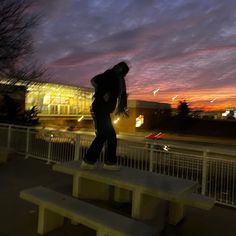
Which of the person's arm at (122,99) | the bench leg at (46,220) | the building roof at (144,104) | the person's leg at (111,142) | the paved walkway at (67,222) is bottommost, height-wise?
the paved walkway at (67,222)

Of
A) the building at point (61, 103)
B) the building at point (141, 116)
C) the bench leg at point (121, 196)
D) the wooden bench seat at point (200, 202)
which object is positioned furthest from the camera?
the building at point (61, 103)

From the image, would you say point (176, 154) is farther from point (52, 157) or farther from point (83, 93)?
point (83, 93)

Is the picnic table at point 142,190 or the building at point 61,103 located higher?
the building at point 61,103

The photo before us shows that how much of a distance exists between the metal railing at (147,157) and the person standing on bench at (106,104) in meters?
2.48

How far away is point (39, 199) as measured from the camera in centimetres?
430

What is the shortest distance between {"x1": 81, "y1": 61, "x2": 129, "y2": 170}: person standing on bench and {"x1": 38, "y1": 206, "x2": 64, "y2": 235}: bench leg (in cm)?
83

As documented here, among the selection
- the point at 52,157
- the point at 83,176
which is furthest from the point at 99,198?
the point at 52,157

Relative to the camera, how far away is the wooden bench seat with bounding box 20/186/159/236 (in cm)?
344

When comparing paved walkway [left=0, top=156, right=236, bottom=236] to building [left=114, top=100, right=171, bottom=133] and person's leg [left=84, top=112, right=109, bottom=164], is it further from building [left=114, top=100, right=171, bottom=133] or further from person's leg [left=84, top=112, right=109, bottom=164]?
building [left=114, top=100, right=171, bottom=133]

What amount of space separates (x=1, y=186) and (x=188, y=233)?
4139 millimetres

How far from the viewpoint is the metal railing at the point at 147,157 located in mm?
6383

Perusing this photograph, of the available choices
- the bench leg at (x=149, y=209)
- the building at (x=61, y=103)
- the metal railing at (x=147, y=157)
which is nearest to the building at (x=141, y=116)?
the building at (x=61, y=103)

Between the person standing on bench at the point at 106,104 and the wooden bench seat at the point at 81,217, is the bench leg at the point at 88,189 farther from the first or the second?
the wooden bench seat at the point at 81,217

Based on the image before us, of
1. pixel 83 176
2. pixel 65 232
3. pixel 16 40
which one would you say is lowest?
pixel 65 232
